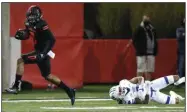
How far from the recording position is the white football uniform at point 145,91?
10547mm

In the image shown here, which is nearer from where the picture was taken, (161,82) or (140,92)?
(140,92)

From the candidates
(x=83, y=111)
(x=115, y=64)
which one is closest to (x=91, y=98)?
(x=83, y=111)

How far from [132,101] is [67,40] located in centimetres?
413

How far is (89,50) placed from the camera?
1617 centimetres

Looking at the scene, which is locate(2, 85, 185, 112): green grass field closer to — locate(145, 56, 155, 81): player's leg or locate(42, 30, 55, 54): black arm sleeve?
locate(42, 30, 55, 54): black arm sleeve

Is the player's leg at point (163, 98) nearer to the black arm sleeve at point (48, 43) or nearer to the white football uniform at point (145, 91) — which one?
the white football uniform at point (145, 91)

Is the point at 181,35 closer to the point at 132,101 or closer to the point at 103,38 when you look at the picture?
the point at 103,38

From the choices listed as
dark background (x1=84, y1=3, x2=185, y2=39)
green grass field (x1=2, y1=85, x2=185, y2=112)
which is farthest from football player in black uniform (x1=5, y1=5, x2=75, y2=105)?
dark background (x1=84, y1=3, x2=185, y2=39)

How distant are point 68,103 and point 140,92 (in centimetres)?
137

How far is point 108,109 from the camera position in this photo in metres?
10.1

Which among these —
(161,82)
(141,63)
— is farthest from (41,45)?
(141,63)

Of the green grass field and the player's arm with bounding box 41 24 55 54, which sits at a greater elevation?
the player's arm with bounding box 41 24 55 54

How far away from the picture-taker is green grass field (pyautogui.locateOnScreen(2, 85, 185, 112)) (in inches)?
396

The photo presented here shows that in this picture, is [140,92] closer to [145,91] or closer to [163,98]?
[145,91]
